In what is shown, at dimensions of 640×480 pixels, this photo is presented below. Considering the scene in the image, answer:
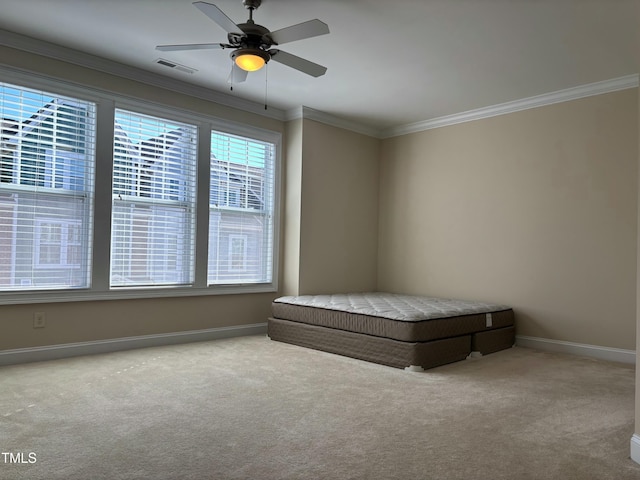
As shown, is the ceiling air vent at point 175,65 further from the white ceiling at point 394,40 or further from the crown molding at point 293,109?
the crown molding at point 293,109

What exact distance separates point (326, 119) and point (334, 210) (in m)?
1.09

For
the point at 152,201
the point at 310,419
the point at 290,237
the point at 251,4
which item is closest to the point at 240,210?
the point at 290,237

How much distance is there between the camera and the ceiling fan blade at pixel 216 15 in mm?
2717

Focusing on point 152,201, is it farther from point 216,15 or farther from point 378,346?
point 378,346

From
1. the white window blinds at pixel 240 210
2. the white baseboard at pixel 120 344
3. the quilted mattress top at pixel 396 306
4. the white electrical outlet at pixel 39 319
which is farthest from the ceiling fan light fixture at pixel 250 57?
the white baseboard at pixel 120 344

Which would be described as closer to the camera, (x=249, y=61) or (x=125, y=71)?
(x=249, y=61)

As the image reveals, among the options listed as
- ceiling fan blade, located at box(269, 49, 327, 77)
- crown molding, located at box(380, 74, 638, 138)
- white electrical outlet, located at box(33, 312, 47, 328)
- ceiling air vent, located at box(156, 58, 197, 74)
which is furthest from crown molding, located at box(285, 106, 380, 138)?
white electrical outlet, located at box(33, 312, 47, 328)

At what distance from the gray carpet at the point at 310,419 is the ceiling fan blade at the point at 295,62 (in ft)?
7.35

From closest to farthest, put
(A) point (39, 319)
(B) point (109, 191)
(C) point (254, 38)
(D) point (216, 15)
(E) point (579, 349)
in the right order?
1. (D) point (216, 15)
2. (C) point (254, 38)
3. (A) point (39, 319)
4. (B) point (109, 191)
5. (E) point (579, 349)

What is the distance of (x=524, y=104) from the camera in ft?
16.5

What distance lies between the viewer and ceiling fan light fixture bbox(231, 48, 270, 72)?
3.10 m

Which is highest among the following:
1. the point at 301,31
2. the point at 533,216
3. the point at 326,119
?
A: the point at 326,119

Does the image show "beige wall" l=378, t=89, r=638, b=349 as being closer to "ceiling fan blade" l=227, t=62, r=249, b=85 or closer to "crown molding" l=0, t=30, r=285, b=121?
"crown molding" l=0, t=30, r=285, b=121

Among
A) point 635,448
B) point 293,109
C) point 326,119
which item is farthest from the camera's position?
point 326,119
